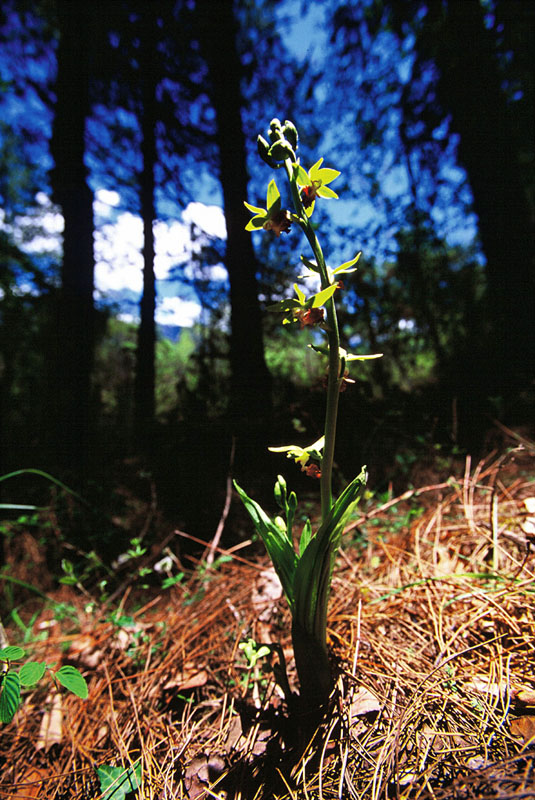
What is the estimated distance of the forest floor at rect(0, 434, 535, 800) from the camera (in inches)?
24.9

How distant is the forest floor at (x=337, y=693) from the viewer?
0.63m

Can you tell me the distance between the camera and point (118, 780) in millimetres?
772

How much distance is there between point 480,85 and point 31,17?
6055 millimetres

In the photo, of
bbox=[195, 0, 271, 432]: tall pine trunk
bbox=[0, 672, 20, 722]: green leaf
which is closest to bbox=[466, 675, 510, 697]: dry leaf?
bbox=[0, 672, 20, 722]: green leaf

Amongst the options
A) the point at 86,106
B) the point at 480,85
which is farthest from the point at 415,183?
the point at 86,106

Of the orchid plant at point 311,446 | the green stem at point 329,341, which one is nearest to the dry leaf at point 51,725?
the orchid plant at point 311,446

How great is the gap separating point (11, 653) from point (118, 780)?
0.44m

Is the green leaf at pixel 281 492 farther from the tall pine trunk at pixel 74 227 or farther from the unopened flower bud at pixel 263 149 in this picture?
the tall pine trunk at pixel 74 227

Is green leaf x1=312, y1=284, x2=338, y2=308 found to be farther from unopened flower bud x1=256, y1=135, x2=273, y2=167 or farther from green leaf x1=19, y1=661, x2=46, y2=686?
green leaf x1=19, y1=661, x2=46, y2=686

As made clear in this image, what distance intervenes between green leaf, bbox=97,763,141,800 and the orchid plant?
16.2 inches

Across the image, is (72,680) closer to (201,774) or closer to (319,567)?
(201,774)

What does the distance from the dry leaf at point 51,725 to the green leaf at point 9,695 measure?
527mm

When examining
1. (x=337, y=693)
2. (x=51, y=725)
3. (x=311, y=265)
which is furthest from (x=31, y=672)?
(x=311, y=265)

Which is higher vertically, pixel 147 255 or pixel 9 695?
pixel 147 255
